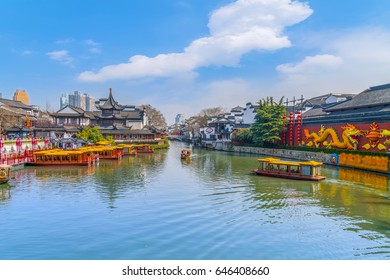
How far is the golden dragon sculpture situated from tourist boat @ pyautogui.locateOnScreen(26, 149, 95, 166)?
102 ft

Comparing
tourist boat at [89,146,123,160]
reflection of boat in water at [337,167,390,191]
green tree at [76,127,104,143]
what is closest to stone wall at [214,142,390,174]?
reflection of boat in water at [337,167,390,191]

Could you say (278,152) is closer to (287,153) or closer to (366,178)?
(287,153)

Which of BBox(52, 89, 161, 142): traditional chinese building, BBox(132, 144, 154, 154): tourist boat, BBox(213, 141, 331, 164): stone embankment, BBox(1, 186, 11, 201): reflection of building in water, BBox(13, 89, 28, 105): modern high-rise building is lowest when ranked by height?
BBox(1, 186, 11, 201): reflection of building in water

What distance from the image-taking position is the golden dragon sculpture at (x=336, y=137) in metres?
38.4

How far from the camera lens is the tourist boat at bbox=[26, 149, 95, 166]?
1466 inches

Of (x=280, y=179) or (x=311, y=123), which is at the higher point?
(x=311, y=123)

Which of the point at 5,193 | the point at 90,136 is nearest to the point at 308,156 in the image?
the point at 5,193

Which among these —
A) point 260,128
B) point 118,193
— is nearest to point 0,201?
point 118,193

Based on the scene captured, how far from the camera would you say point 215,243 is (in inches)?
509

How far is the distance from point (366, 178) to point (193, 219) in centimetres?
2122

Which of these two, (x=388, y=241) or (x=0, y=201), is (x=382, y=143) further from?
(x=0, y=201)

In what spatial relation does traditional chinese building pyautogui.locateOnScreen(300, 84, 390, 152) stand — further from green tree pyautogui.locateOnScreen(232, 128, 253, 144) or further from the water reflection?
the water reflection

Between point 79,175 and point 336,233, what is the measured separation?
23742 millimetres

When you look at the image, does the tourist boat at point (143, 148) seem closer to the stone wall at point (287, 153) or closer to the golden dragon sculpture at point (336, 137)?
the stone wall at point (287, 153)
